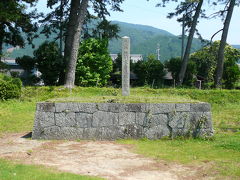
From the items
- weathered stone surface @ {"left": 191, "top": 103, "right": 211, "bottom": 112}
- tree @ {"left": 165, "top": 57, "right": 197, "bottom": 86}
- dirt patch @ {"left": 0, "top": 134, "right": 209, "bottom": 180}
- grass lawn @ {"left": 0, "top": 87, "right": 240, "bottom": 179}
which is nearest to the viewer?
dirt patch @ {"left": 0, "top": 134, "right": 209, "bottom": 180}

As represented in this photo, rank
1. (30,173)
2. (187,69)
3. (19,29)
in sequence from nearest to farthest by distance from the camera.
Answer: (30,173)
(19,29)
(187,69)

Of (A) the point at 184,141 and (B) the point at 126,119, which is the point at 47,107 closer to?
(B) the point at 126,119

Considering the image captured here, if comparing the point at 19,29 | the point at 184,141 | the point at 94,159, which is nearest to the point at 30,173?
the point at 94,159

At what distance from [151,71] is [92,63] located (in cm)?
603

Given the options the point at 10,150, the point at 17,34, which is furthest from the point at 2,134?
the point at 17,34

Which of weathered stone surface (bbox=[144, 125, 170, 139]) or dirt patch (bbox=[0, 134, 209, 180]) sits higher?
weathered stone surface (bbox=[144, 125, 170, 139])

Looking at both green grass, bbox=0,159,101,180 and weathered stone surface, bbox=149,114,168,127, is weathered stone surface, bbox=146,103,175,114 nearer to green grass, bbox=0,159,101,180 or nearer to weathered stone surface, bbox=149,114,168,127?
weathered stone surface, bbox=149,114,168,127

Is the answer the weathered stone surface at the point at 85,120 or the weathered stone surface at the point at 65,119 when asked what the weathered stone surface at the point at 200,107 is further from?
the weathered stone surface at the point at 65,119

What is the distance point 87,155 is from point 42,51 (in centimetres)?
1438

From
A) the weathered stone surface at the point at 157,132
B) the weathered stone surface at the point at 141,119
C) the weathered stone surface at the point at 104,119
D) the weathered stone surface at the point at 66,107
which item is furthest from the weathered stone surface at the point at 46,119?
the weathered stone surface at the point at 157,132

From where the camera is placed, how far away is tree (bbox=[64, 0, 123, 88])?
59.8ft

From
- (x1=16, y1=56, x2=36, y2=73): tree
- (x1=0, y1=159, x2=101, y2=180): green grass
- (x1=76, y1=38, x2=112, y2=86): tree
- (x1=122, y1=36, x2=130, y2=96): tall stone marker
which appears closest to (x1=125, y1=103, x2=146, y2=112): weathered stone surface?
(x1=122, y1=36, x2=130, y2=96): tall stone marker

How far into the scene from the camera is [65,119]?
7.80 metres

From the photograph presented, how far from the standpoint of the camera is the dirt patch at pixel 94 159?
515 cm
